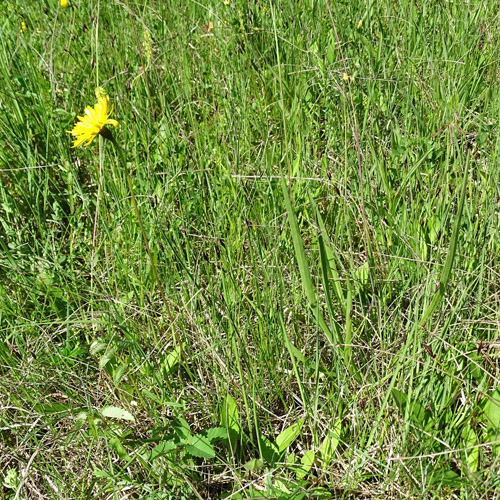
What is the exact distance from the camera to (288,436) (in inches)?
48.4

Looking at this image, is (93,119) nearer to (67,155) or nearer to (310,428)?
(67,155)

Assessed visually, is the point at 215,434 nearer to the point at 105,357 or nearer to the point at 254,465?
the point at 254,465

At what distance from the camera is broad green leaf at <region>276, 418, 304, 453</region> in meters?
1.21

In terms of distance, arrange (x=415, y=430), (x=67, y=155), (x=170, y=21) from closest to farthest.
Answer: (x=415, y=430), (x=67, y=155), (x=170, y=21)

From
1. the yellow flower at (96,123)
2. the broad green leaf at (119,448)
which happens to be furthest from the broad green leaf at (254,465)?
the yellow flower at (96,123)

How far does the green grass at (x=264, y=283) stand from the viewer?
116 cm

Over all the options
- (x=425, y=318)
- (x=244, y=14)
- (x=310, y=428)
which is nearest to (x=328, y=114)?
(x=244, y=14)

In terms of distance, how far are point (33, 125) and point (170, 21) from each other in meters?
0.87

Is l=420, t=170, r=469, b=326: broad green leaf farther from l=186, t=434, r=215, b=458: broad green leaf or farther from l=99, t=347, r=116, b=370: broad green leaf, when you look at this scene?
l=99, t=347, r=116, b=370: broad green leaf

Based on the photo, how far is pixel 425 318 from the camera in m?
1.15

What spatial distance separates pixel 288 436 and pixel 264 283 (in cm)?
35

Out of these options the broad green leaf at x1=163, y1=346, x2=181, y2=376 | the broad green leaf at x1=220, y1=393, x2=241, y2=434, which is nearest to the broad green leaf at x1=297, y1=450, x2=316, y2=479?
the broad green leaf at x1=220, y1=393, x2=241, y2=434

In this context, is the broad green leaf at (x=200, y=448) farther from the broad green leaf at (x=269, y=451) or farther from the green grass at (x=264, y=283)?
the broad green leaf at (x=269, y=451)

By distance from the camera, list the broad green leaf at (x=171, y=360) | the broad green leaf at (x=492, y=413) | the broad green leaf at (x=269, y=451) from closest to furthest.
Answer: the broad green leaf at (x=492, y=413) → the broad green leaf at (x=269, y=451) → the broad green leaf at (x=171, y=360)
